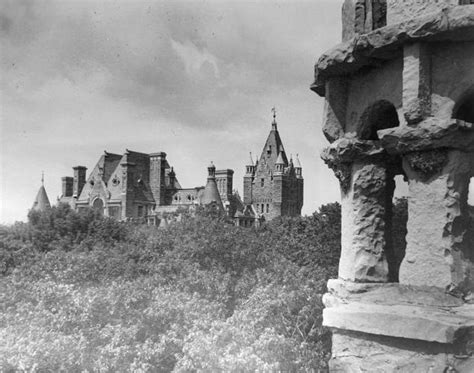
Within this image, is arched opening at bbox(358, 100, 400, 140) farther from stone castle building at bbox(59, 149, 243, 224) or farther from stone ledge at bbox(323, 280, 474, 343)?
stone castle building at bbox(59, 149, 243, 224)

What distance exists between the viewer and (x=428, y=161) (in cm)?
418

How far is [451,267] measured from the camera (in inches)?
160

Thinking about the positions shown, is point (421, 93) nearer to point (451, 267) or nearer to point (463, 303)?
point (451, 267)

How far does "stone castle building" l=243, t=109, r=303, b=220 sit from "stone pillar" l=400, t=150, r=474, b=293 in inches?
2801

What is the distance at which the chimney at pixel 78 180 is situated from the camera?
75625 mm

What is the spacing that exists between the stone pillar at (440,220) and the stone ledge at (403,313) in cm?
14

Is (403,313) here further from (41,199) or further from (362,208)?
(41,199)

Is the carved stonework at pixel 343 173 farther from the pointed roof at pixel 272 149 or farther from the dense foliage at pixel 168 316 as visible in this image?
the pointed roof at pixel 272 149

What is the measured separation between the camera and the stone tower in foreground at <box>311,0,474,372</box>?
3979 mm

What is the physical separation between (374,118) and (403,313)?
76.6 inches

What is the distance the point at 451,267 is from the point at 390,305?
1.92ft

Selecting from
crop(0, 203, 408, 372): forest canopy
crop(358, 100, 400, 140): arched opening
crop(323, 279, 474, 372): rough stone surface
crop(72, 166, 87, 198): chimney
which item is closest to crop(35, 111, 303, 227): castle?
crop(72, 166, 87, 198): chimney

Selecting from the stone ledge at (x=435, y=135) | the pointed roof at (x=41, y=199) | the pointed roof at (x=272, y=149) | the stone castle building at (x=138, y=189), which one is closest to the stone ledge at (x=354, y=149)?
the stone ledge at (x=435, y=135)

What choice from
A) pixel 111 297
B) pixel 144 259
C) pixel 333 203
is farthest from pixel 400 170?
pixel 333 203
